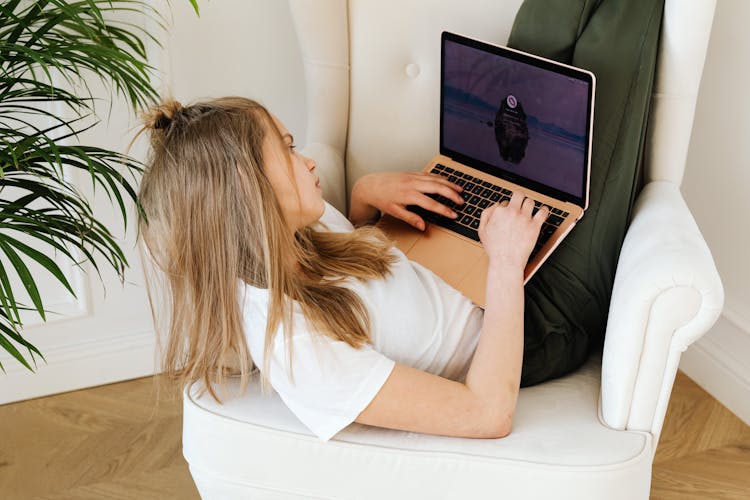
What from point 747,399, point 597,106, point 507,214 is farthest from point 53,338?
point 747,399

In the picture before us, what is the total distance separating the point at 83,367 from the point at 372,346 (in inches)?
41.2

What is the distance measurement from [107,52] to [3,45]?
0.13m

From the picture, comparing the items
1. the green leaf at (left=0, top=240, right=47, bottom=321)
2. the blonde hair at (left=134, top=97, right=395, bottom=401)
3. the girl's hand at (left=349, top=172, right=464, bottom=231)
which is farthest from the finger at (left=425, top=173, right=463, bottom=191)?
the green leaf at (left=0, top=240, right=47, bottom=321)

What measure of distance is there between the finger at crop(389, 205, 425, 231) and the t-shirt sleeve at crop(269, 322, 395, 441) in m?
0.36

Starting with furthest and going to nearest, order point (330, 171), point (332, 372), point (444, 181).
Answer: point (330, 171) → point (444, 181) → point (332, 372)

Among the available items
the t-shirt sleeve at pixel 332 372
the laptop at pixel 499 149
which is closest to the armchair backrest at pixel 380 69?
the laptop at pixel 499 149

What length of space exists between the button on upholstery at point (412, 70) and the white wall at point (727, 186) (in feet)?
2.01

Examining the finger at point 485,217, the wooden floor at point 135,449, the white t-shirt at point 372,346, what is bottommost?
the wooden floor at point 135,449

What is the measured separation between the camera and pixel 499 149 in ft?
4.68

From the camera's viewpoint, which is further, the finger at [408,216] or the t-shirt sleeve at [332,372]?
the finger at [408,216]

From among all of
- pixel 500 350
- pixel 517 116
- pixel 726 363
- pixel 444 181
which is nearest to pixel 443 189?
pixel 444 181

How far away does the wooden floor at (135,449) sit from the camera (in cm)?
169

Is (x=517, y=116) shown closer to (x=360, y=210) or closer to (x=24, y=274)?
(x=360, y=210)

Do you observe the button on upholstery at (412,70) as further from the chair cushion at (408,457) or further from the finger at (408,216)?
the chair cushion at (408,457)
